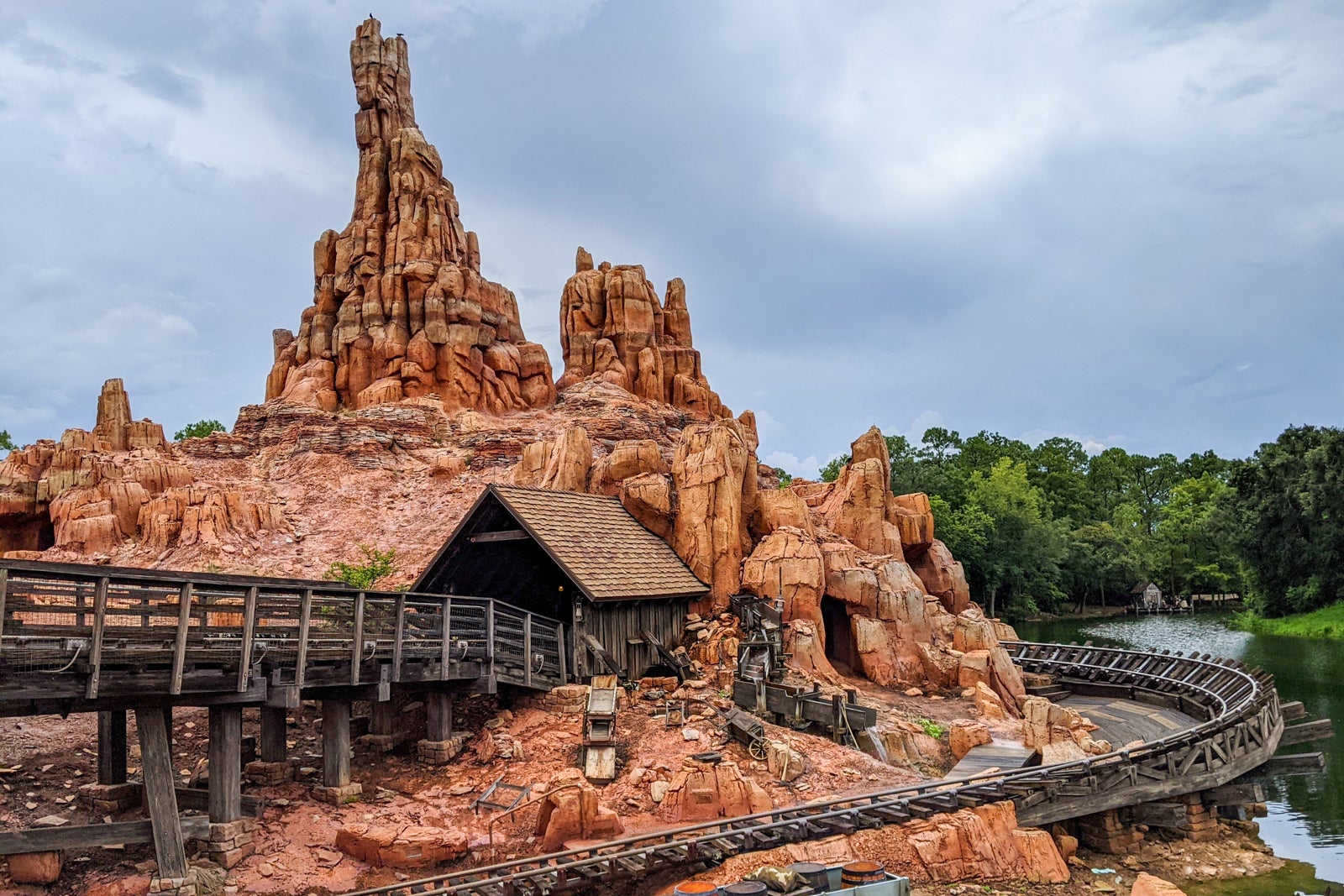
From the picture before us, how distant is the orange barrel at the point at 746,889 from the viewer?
32.3 feet

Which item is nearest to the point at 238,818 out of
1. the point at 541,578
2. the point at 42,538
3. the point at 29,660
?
the point at 29,660

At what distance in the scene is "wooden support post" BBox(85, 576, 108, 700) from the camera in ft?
35.7

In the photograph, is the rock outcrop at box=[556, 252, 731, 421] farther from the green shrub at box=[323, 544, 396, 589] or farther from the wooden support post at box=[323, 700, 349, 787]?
the wooden support post at box=[323, 700, 349, 787]

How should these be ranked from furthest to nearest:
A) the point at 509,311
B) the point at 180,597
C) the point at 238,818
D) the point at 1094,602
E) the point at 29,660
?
1. the point at 1094,602
2. the point at 509,311
3. the point at 238,818
4. the point at 180,597
5. the point at 29,660

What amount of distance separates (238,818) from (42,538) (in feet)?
95.3

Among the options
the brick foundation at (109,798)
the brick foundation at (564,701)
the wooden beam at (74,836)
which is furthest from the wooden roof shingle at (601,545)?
the wooden beam at (74,836)

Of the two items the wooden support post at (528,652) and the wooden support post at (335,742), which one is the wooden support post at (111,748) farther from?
the wooden support post at (528,652)

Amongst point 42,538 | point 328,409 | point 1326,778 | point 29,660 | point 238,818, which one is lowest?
point 1326,778

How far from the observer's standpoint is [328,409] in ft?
146

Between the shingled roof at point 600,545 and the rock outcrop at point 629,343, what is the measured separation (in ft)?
97.0

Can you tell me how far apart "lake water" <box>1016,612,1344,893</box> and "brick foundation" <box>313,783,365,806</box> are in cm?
1406

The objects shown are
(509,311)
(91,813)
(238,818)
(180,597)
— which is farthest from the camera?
(509,311)

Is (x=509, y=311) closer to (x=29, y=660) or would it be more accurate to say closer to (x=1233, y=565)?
(x=29, y=660)

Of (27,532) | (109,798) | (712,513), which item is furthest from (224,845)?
(27,532)
